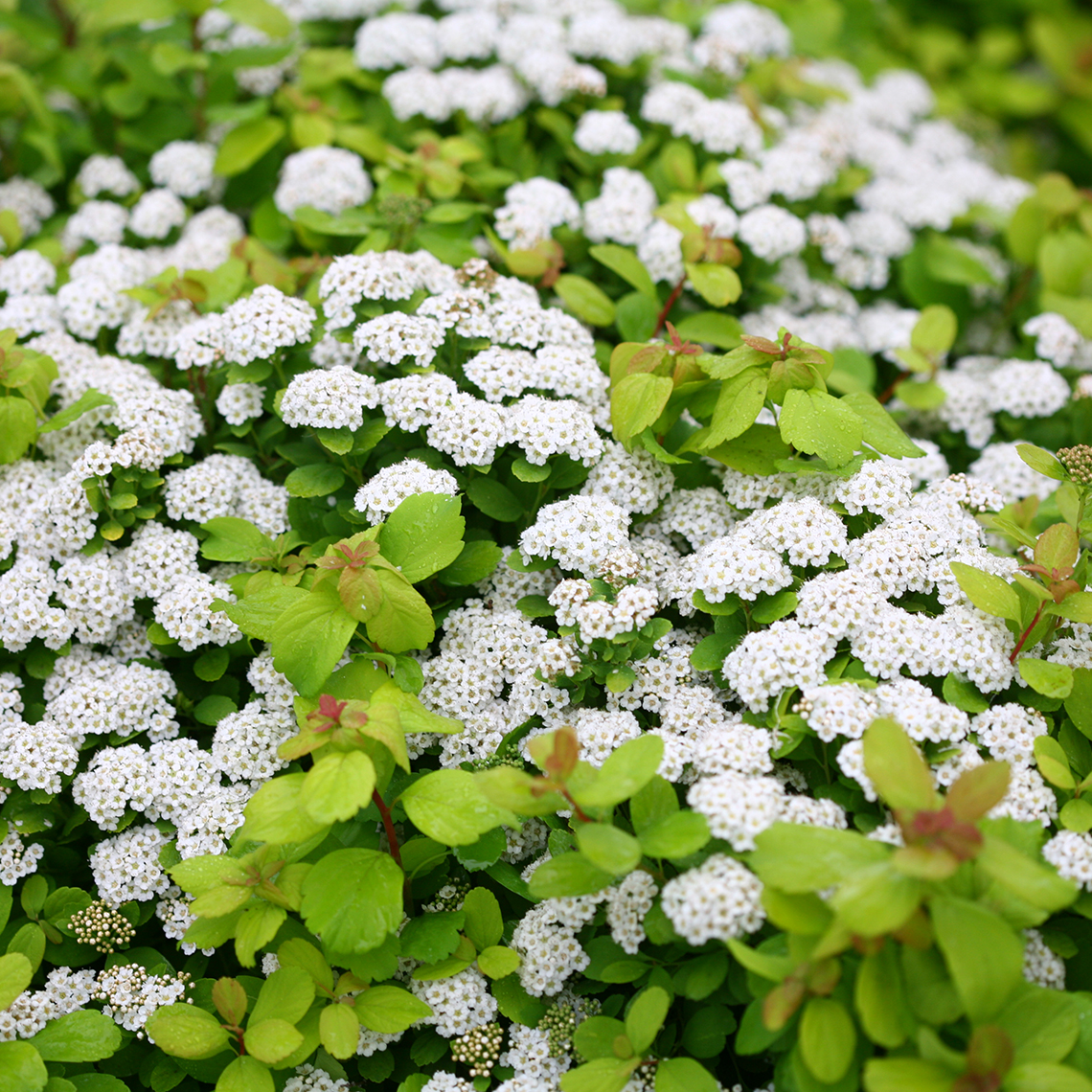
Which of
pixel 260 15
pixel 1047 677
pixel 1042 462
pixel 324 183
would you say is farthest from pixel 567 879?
pixel 260 15

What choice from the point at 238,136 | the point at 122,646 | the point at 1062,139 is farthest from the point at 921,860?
the point at 1062,139

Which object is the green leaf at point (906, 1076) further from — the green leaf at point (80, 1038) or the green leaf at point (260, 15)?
the green leaf at point (260, 15)

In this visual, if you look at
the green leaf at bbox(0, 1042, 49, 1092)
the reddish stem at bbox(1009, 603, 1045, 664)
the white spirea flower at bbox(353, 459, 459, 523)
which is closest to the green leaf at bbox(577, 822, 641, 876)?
the white spirea flower at bbox(353, 459, 459, 523)

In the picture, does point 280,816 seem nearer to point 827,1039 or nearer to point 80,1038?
point 80,1038

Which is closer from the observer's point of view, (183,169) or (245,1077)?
(245,1077)

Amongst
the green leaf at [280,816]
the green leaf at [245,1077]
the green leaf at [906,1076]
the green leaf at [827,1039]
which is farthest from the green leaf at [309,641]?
the green leaf at [906,1076]
